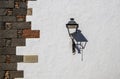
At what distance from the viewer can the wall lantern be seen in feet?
13.7

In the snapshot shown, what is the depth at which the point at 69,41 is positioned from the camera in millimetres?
4230

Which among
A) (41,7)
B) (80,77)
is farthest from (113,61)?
(41,7)

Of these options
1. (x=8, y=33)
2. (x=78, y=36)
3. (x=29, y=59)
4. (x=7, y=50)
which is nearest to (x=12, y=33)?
(x=8, y=33)

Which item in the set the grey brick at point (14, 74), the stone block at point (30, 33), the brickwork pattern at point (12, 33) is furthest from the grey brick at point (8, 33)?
the grey brick at point (14, 74)

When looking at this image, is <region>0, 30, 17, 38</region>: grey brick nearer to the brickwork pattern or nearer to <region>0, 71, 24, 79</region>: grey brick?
the brickwork pattern

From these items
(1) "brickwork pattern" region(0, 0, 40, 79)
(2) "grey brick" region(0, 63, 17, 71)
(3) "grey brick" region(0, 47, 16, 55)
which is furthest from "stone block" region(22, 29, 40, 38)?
(2) "grey brick" region(0, 63, 17, 71)

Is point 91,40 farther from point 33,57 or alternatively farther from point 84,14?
point 33,57

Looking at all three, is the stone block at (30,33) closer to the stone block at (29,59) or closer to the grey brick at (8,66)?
the stone block at (29,59)

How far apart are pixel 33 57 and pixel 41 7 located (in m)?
0.63

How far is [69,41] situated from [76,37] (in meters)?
0.11

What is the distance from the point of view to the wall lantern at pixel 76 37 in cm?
416

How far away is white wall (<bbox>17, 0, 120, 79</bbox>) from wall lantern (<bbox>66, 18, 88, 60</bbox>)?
0.18ft

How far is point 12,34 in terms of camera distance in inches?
166

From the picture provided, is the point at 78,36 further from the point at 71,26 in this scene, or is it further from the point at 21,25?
the point at 21,25
